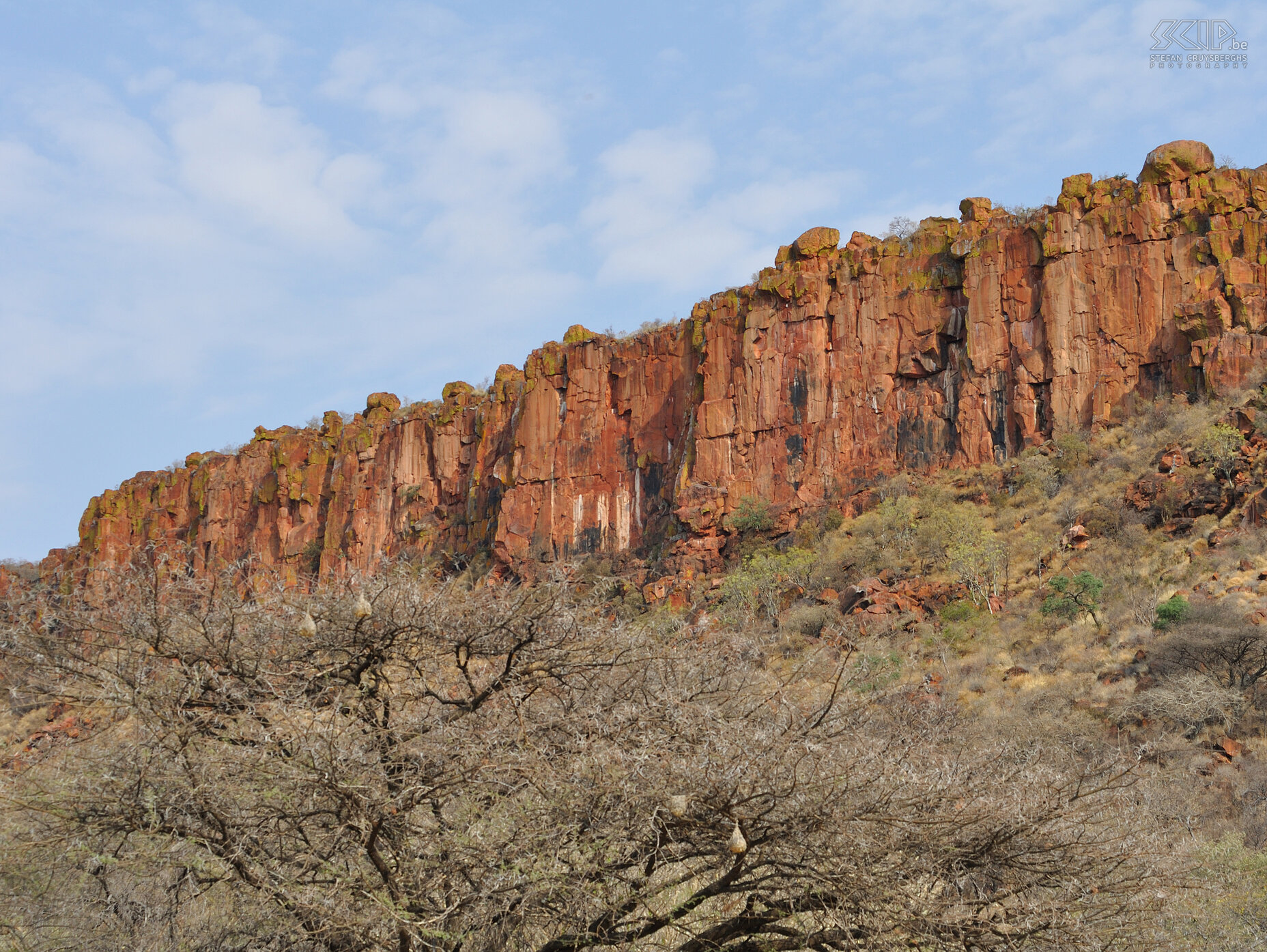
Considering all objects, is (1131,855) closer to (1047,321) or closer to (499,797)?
(499,797)

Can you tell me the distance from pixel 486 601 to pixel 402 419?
2037 inches

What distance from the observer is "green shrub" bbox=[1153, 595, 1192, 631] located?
2297cm

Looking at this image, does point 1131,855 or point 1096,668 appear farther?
point 1096,668

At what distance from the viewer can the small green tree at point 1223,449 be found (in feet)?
98.7

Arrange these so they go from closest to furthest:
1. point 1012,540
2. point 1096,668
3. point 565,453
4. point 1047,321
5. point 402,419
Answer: point 1096,668 → point 1012,540 → point 1047,321 → point 565,453 → point 402,419

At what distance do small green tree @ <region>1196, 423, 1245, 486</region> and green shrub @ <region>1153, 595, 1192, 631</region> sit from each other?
7479 mm

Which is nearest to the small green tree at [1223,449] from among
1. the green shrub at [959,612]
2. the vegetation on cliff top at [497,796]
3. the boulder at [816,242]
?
the green shrub at [959,612]

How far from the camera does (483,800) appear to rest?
6828 millimetres

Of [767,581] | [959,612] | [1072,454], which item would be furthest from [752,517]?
[959,612]

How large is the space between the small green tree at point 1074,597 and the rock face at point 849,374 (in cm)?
1115

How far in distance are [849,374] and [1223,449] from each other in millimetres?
14806

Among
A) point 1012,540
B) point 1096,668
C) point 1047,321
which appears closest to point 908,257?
point 1047,321

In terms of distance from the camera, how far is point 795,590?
113 feet

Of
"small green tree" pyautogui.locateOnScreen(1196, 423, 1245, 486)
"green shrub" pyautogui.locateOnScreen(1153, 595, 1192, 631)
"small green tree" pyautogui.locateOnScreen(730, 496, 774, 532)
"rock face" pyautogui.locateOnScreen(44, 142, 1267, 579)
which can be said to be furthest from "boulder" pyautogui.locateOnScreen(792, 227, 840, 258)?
"green shrub" pyautogui.locateOnScreen(1153, 595, 1192, 631)
